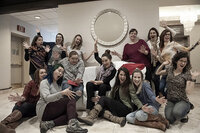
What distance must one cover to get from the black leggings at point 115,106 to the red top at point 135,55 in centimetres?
105

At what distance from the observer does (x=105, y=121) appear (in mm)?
2098

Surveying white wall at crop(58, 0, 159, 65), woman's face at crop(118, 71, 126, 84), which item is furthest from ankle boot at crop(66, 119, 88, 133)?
white wall at crop(58, 0, 159, 65)

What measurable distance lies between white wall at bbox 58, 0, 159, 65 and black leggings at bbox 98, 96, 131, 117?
1.51 metres

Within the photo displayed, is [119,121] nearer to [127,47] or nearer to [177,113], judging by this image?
[177,113]

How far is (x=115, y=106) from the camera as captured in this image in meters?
2.06

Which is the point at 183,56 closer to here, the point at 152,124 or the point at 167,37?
the point at 167,37

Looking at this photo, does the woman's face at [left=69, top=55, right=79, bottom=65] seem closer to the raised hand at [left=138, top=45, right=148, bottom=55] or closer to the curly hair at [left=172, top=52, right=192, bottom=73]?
the raised hand at [left=138, top=45, right=148, bottom=55]

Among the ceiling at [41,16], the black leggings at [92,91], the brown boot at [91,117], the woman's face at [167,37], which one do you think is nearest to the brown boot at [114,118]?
the brown boot at [91,117]

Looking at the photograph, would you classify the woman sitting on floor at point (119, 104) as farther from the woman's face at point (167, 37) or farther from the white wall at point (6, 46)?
the white wall at point (6, 46)

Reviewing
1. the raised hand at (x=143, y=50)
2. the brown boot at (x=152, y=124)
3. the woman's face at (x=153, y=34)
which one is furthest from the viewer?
the woman's face at (x=153, y=34)

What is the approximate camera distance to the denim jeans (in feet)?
6.26

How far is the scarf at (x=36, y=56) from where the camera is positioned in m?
2.82

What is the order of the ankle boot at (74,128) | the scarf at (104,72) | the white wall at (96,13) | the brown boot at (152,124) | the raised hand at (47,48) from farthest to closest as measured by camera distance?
the white wall at (96,13), the raised hand at (47,48), the scarf at (104,72), the brown boot at (152,124), the ankle boot at (74,128)

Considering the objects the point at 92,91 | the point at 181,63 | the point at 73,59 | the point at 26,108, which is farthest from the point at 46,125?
the point at 181,63
